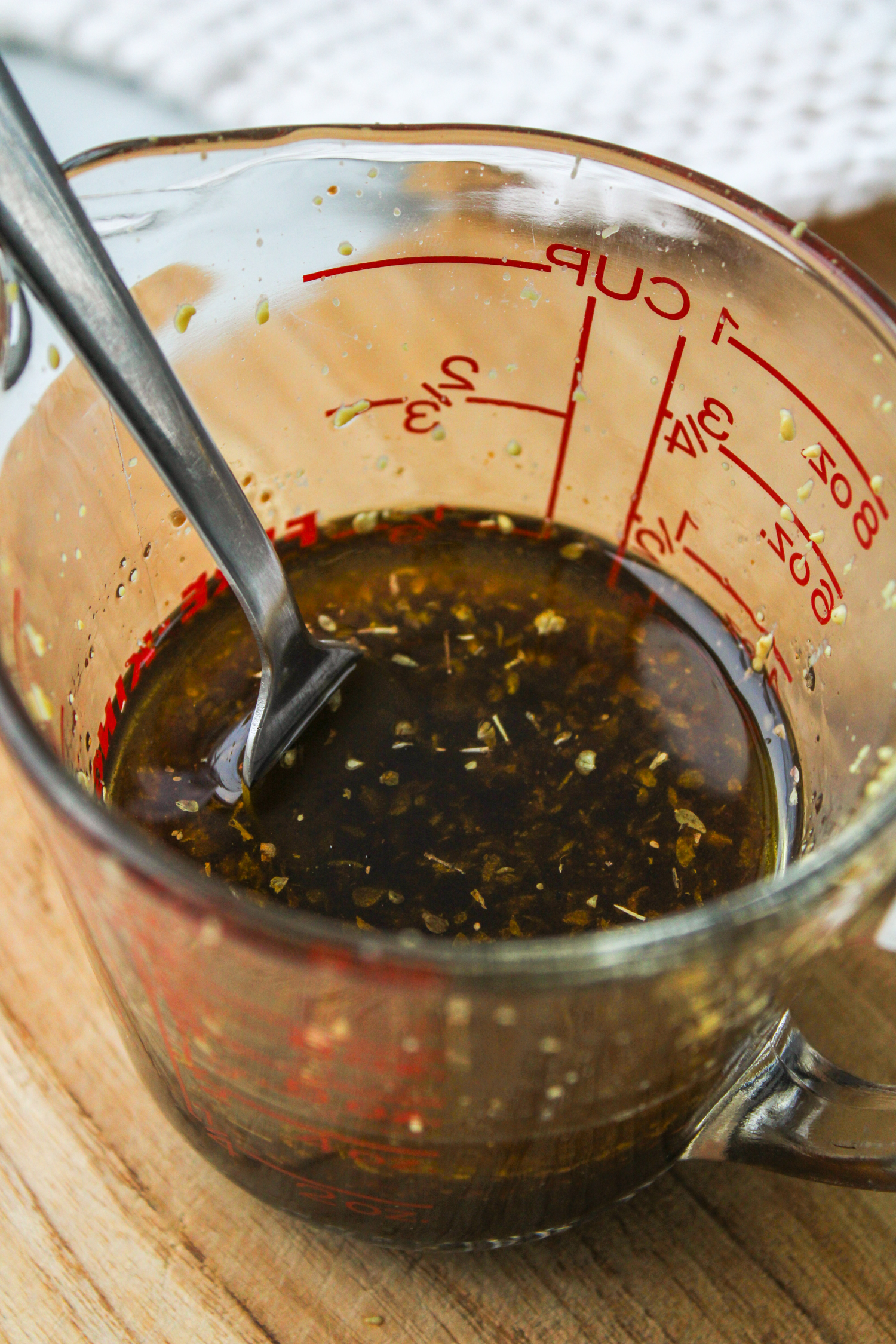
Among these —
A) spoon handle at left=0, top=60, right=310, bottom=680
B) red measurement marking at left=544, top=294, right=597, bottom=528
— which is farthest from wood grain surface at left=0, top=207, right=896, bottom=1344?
red measurement marking at left=544, top=294, right=597, bottom=528

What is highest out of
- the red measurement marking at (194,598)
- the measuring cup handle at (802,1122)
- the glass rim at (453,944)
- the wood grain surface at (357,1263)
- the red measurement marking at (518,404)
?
the red measurement marking at (518,404)

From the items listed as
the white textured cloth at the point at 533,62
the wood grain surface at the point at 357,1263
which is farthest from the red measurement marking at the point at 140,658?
the white textured cloth at the point at 533,62

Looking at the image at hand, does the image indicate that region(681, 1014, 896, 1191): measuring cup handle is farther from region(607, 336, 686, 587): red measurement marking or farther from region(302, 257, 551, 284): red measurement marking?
region(302, 257, 551, 284): red measurement marking

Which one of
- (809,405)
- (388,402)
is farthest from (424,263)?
(809,405)

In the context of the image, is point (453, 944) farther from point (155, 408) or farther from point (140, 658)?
point (140, 658)

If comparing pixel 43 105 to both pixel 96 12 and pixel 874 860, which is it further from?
pixel 874 860

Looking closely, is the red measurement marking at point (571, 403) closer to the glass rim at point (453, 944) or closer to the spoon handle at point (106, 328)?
the spoon handle at point (106, 328)

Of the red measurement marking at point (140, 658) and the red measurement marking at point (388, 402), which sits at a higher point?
the red measurement marking at point (388, 402)

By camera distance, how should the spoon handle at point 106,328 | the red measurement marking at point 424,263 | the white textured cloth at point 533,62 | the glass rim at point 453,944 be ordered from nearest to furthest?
the glass rim at point 453,944
the spoon handle at point 106,328
the red measurement marking at point 424,263
the white textured cloth at point 533,62
